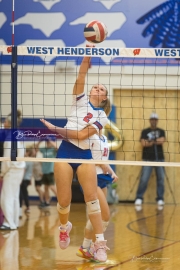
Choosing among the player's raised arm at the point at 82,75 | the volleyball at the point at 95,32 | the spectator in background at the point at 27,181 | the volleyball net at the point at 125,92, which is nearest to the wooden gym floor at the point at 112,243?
the spectator in background at the point at 27,181

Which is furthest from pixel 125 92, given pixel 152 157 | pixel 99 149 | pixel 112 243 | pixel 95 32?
pixel 95 32

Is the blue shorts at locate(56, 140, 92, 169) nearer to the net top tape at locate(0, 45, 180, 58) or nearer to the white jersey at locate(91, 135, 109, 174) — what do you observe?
the white jersey at locate(91, 135, 109, 174)

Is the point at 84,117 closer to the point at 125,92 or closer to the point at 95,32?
the point at 95,32

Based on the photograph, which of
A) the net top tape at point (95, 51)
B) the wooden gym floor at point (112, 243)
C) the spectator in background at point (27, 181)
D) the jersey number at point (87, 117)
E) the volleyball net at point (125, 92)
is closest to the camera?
the net top tape at point (95, 51)

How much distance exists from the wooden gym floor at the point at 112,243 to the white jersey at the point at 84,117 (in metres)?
1.40

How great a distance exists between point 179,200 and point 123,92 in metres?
2.82

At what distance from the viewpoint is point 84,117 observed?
6801 millimetres

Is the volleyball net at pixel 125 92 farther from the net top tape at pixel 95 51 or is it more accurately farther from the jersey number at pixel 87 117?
the net top tape at pixel 95 51

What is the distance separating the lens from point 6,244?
8.34m

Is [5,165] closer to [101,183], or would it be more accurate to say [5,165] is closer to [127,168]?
[101,183]

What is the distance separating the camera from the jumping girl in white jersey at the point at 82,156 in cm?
665

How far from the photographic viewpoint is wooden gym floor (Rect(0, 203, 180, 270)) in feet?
22.8

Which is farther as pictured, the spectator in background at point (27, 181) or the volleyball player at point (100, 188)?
the spectator in background at point (27, 181)

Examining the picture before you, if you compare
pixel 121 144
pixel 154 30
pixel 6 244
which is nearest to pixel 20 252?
pixel 6 244
